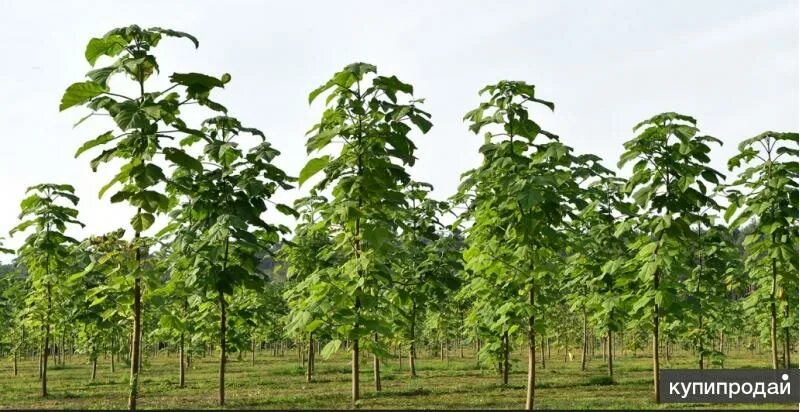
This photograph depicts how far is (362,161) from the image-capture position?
12312 millimetres

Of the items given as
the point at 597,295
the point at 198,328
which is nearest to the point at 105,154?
the point at 198,328

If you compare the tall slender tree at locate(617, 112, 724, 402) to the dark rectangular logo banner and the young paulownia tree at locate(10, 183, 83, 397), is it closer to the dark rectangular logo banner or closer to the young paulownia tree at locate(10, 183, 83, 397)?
the dark rectangular logo banner

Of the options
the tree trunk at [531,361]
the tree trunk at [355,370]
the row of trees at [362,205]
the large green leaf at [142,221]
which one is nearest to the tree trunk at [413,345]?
the row of trees at [362,205]

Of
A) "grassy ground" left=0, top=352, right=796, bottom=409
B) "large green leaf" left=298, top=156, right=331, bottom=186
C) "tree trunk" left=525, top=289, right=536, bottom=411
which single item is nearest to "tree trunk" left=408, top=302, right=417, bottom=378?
"grassy ground" left=0, top=352, right=796, bottom=409

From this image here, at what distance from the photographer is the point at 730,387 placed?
1752cm

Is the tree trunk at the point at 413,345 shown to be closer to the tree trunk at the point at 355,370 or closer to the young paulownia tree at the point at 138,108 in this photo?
the tree trunk at the point at 355,370

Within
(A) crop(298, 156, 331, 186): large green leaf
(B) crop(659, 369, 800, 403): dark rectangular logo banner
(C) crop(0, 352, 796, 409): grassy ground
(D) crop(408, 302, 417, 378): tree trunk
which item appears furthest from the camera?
(D) crop(408, 302, 417, 378): tree trunk

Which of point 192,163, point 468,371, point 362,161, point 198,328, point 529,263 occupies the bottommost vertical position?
point 468,371

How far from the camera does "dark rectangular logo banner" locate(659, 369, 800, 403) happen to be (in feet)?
57.2

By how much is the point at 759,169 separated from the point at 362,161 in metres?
11.3

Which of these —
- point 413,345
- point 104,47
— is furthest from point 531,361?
point 413,345

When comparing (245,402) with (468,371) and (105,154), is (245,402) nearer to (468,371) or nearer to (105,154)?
(105,154)

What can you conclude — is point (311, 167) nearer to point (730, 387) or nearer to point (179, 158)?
point (179, 158)

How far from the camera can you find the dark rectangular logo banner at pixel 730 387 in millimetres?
17438
